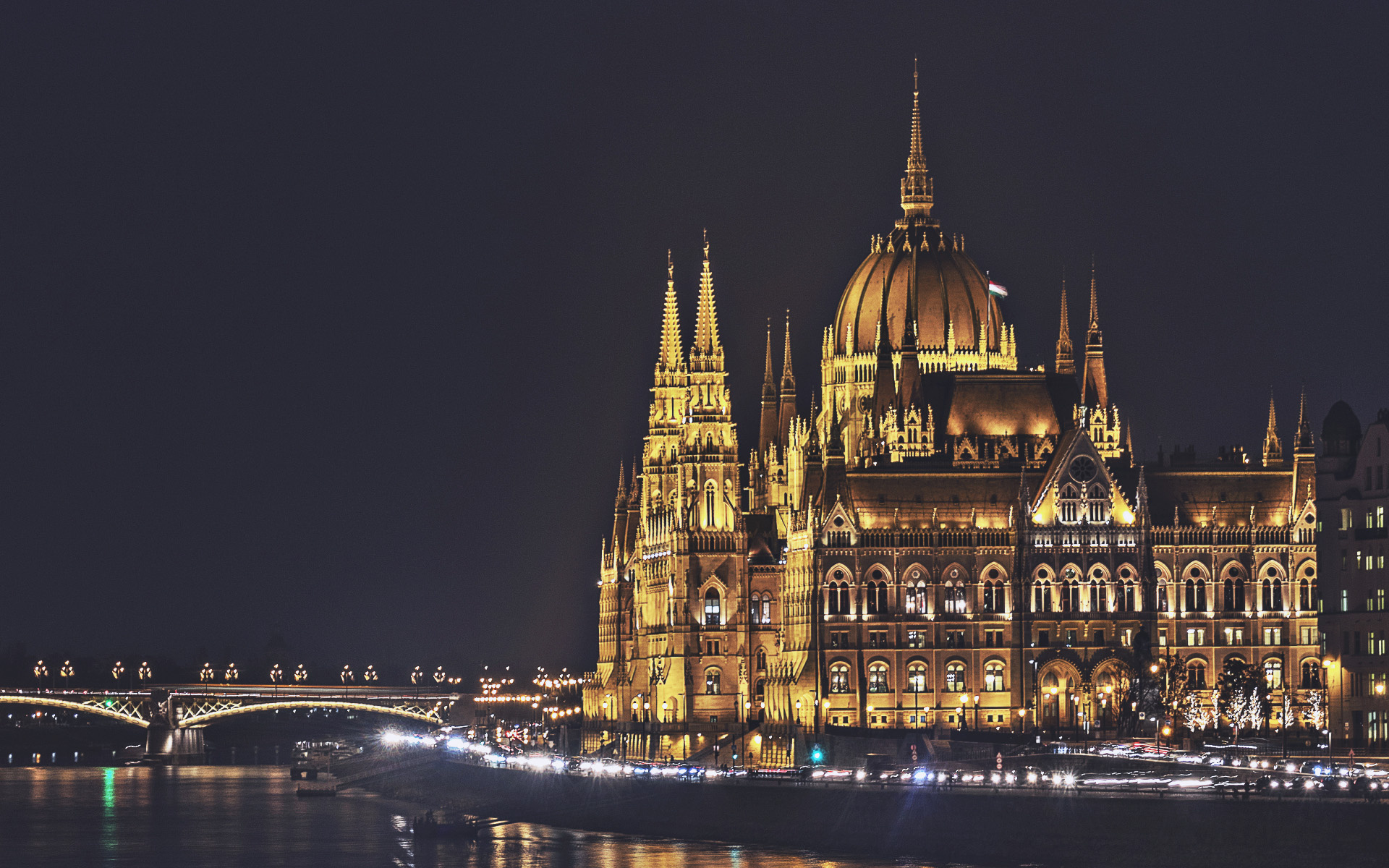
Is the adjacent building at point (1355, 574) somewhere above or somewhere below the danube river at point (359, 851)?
above

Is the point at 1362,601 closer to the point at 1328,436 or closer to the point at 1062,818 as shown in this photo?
the point at 1328,436

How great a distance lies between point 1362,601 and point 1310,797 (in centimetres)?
4203

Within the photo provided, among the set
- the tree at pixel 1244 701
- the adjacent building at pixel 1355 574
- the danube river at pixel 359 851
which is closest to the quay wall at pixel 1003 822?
the danube river at pixel 359 851

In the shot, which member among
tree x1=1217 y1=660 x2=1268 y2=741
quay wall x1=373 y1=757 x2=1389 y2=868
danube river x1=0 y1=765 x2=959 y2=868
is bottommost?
danube river x1=0 y1=765 x2=959 y2=868

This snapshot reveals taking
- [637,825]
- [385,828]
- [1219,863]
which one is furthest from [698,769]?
[1219,863]

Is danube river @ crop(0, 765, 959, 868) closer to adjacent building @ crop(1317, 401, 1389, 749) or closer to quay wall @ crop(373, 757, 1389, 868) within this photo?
quay wall @ crop(373, 757, 1389, 868)

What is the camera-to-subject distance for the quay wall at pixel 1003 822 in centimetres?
12756

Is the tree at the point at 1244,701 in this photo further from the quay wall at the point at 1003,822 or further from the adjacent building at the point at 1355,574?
the quay wall at the point at 1003,822

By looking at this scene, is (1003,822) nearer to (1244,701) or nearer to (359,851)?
(359,851)

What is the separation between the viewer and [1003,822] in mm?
147750

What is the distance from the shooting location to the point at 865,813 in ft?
522

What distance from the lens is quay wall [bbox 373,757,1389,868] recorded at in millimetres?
127562

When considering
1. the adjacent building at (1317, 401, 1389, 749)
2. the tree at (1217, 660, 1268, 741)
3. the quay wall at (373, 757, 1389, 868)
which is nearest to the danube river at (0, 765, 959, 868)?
the quay wall at (373, 757, 1389, 868)

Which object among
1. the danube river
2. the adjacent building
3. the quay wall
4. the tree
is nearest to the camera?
the quay wall
